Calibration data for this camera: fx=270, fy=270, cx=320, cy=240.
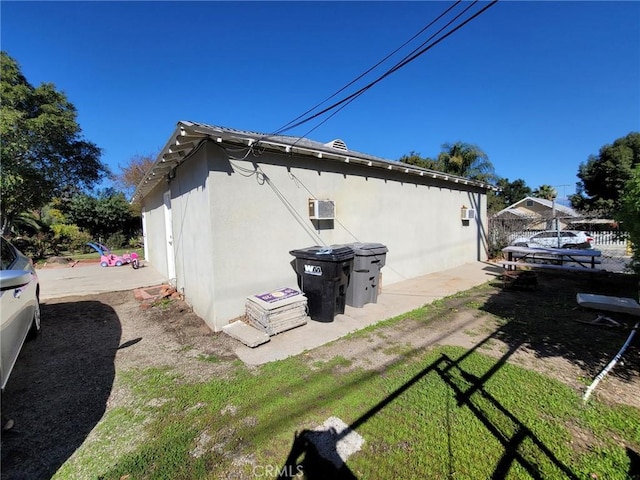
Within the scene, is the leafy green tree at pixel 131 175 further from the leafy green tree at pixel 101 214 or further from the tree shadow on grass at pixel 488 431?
the tree shadow on grass at pixel 488 431

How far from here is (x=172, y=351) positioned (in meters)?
3.82

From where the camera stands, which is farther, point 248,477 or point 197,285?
point 197,285

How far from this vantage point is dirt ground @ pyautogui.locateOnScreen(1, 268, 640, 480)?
7.75 feet

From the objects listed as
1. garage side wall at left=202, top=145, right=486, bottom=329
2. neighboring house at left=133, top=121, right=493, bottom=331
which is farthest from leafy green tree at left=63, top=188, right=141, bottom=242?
garage side wall at left=202, top=145, right=486, bottom=329

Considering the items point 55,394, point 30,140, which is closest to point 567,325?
point 55,394

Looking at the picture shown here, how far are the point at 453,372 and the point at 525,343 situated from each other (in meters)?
1.49

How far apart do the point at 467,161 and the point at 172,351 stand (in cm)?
2277

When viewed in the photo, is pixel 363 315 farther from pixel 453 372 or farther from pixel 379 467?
pixel 379 467

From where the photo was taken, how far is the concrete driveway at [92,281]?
23.8ft

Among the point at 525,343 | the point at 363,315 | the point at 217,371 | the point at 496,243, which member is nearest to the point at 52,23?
the point at 217,371

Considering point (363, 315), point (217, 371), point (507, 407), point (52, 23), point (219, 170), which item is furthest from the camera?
point (52, 23)

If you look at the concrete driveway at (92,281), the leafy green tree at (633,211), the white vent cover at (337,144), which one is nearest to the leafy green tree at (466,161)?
the white vent cover at (337,144)

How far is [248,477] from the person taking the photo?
1.83 m

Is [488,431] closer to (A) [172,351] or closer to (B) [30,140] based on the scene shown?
(A) [172,351]
